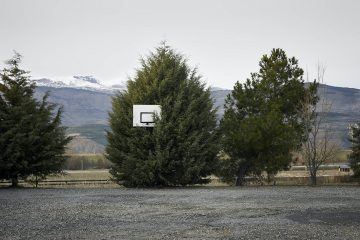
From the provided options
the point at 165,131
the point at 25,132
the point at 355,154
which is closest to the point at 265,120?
the point at 165,131

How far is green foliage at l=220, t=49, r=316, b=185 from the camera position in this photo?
25.0 metres

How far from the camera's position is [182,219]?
33.8ft

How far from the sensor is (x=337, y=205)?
42.6 feet

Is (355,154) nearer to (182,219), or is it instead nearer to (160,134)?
(160,134)

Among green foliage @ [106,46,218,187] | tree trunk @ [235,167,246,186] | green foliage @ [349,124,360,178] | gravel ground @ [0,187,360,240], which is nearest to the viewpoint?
gravel ground @ [0,187,360,240]

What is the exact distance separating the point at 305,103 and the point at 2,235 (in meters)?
22.3

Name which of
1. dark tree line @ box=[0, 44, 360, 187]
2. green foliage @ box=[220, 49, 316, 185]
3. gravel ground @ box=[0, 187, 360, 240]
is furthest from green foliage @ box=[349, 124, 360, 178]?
gravel ground @ box=[0, 187, 360, 240]

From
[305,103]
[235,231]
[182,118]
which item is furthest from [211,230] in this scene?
[305,103]

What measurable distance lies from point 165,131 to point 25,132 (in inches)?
307

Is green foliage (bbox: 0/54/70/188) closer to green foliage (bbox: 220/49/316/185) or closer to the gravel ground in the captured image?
the gravel ground

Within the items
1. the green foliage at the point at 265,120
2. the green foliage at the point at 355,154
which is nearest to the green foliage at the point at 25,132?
the green foliage at the point at 265,120

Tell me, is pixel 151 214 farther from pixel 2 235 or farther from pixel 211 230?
pixel 2 235

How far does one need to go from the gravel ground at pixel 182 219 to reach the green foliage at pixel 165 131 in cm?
728

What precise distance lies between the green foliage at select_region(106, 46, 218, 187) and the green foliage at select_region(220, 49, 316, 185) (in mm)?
2339
